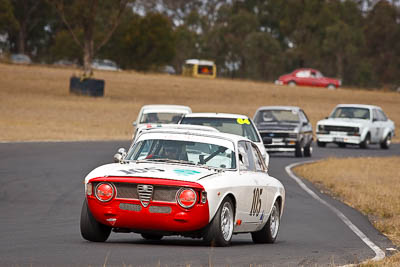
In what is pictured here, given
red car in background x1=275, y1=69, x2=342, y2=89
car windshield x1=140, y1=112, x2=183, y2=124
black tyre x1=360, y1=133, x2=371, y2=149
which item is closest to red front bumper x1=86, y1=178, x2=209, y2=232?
car windshield x1=140, y1=112, x2=183, y2=124

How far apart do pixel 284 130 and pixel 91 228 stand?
2030 centimetres

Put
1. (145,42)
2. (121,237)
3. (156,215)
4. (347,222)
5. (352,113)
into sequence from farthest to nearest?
(145,42)
(352,113)
(347,222)
(121,237)
(156,215)

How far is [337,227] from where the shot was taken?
14.7 metres

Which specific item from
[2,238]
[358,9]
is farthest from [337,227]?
[358,9]

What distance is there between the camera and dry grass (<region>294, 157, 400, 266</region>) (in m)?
15.8

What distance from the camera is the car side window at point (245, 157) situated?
37.0 feet

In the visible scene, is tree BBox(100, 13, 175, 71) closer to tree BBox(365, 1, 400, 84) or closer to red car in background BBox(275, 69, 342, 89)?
red car in background BBox(275, 69, 342, 89)

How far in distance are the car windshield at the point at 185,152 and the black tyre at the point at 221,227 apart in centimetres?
74

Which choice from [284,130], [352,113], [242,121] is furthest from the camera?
[352,113]

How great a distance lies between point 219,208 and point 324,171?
16421 mm

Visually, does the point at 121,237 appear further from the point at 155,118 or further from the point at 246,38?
the point at 246,38

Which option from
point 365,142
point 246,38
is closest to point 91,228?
point 365,142

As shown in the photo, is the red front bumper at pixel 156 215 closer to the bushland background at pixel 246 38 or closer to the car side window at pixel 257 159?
the car side window at pixel 257 159

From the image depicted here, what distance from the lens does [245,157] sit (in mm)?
11500
